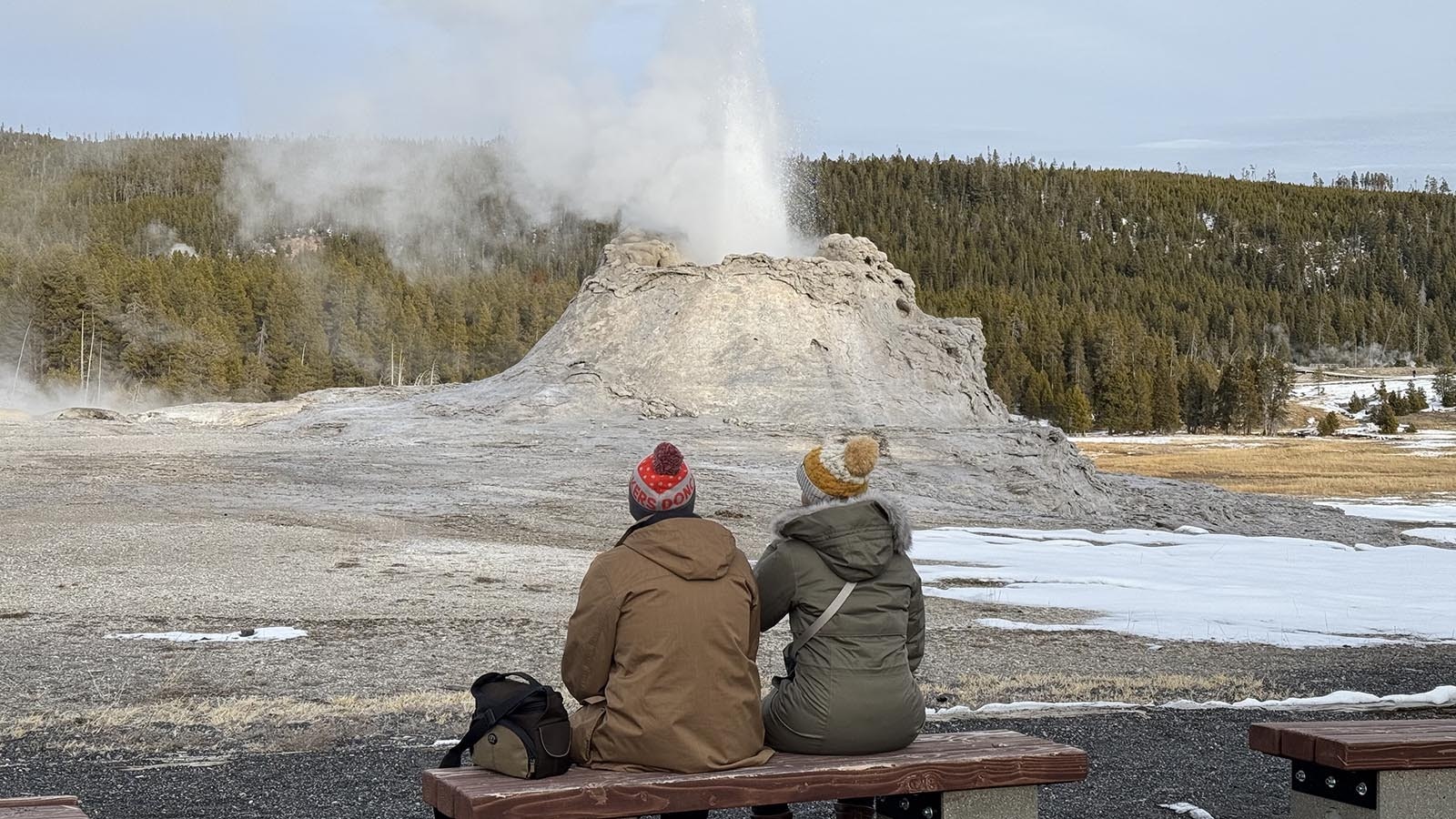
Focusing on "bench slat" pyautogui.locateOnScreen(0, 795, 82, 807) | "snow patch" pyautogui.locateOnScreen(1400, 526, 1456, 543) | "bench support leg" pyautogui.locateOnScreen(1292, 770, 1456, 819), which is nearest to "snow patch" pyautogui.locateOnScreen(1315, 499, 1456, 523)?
"snow patch" pyautogui.locateOnScreen(1400, 526, 1456, 543)

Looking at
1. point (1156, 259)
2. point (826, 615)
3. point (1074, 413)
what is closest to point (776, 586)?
point (826, 615)

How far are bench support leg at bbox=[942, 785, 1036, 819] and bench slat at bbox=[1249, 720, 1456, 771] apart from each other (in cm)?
111

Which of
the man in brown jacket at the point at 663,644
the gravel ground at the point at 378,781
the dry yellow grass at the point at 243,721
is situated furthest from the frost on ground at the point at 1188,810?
the dry yellow grass at the point at 243,721

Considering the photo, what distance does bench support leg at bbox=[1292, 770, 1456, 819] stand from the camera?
5242 millimetres

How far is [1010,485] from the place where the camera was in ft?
86.1

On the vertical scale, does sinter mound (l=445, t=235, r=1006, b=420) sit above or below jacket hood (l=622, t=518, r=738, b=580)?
above

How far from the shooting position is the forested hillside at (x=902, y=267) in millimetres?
81188

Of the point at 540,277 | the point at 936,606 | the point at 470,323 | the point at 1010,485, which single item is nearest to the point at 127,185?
the point at 540,277

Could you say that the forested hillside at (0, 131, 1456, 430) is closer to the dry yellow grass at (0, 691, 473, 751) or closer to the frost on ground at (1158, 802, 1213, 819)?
the dry yellow grass at (0, 691, 473, 751)

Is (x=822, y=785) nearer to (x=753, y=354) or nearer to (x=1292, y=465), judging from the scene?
(x=753, y=354)

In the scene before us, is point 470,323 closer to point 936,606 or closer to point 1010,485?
point 1010,485

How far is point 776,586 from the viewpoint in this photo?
15.4ft

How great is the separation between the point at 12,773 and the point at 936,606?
868 centimetres

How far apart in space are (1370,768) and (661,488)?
8.92ft
